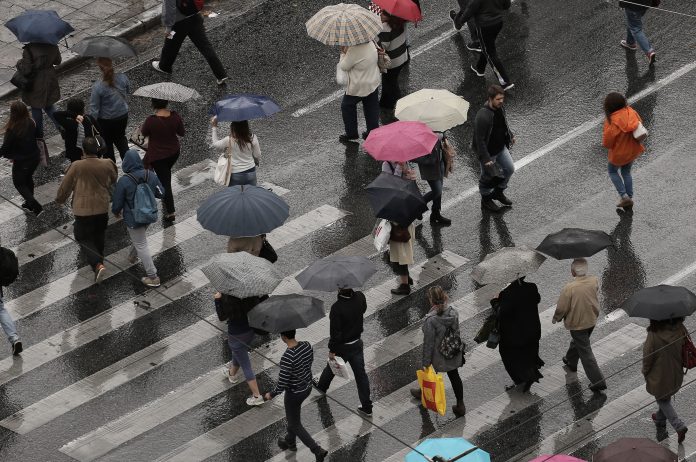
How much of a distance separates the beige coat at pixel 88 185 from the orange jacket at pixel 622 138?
545 cm

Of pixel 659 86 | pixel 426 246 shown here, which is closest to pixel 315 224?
pixel 426 246

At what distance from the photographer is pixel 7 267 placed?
1534 centimetres

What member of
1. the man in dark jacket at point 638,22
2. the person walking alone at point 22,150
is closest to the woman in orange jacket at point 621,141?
the man in dark jacket at point 638,22

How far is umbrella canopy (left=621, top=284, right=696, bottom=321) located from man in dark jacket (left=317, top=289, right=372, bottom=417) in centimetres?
237

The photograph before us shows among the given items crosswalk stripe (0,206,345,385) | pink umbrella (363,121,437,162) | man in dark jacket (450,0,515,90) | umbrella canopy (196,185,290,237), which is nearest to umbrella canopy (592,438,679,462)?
umbrella canopy (196,185,290,237)

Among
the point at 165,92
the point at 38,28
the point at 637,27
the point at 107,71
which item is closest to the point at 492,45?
the point at 637,27

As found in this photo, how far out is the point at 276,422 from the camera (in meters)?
14.6

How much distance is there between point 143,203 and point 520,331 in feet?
14.0

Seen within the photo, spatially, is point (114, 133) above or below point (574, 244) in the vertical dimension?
below

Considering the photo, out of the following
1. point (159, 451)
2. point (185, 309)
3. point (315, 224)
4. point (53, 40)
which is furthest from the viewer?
point (53, 40)

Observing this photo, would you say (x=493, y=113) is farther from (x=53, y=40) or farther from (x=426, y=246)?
(x=53, y=40)

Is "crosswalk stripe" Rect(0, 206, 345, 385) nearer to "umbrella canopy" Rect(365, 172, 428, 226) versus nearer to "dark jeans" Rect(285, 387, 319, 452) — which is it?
"umbrella canopy" Rect(365, 172, 428, 226)

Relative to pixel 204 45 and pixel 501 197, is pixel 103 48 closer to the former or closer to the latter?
pixel 204 45

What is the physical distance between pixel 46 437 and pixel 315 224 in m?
4.52
